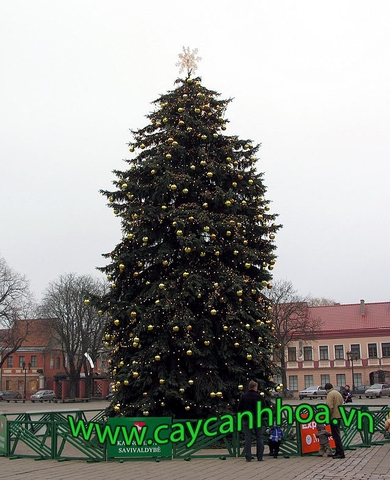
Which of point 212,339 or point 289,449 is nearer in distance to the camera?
point 289,449

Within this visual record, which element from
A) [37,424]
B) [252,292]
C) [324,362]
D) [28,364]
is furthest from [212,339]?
[28,364]

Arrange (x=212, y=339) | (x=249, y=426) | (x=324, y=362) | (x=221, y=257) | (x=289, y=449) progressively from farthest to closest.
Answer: (x=324, y=362) < (x=221, y=257) < (x=212, y=339) < (x=289, y=449) < (x=249, y=426)

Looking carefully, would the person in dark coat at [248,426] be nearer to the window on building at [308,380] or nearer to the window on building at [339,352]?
the window on building at [339,352]

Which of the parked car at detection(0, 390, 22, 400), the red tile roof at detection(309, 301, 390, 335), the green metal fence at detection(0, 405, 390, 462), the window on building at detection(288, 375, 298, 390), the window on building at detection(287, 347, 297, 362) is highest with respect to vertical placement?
the red tile roof at detection(309, 301, 390, 335)

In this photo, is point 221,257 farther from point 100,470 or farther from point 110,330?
point 100,470

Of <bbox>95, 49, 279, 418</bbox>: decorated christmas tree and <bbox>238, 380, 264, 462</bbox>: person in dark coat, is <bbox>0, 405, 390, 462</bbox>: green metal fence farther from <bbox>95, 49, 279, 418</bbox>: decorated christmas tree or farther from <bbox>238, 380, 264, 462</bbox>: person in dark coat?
<bbox>95, 49, 279, 418</bbox>: decorated christmas tree

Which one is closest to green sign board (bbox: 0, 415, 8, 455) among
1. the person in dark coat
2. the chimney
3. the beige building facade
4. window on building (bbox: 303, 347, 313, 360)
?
the person in dark coat

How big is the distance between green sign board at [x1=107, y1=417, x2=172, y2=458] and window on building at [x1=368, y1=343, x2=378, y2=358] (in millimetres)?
62252

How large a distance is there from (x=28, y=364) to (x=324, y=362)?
134 ft

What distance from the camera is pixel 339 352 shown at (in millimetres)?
74062

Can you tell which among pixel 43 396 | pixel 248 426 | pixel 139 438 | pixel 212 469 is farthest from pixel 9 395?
pixel 212 469

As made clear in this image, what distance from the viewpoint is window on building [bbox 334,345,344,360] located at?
73.9m

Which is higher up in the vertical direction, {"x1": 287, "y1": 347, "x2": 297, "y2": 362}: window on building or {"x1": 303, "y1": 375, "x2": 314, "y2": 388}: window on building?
{"x1": 287, "y1": 347, "x2": 297, "y2": 362}: window on building

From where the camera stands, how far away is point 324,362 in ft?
243
